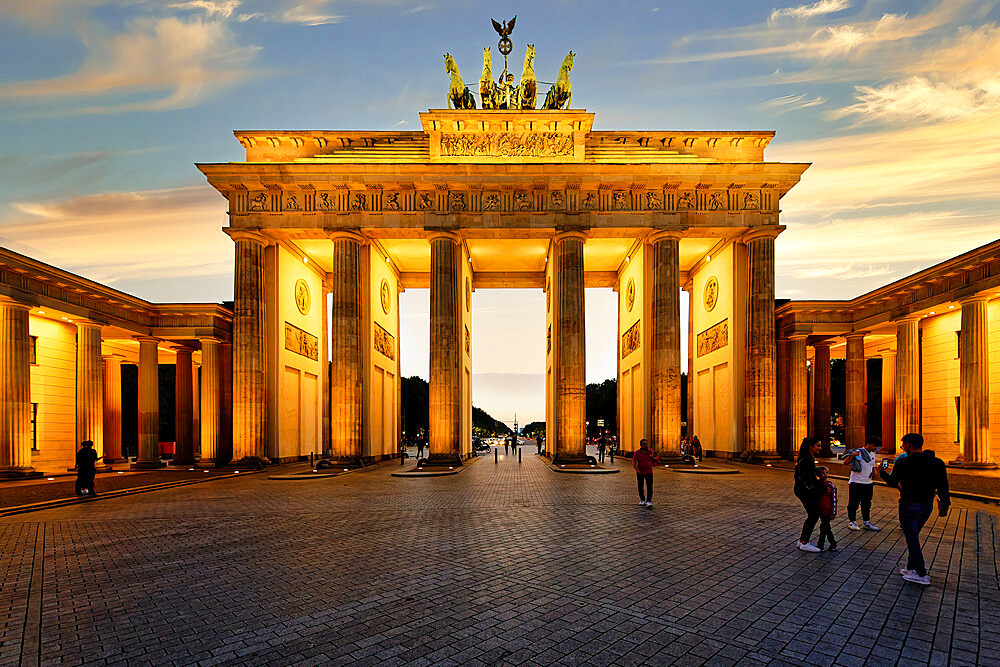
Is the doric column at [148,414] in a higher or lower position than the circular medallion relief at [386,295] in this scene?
lower

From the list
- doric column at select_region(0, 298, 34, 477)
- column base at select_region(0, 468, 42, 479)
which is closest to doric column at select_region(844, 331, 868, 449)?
column base at select_region(0, 468, 42, 479)

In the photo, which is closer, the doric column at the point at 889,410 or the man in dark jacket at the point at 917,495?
the man in dark jacket at the point at 917,495

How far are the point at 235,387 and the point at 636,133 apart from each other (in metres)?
25.5

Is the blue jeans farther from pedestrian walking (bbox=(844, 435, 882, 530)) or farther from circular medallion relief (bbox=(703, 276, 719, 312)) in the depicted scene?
circular medallion relief (bbox=(703, 276, 719, 312))

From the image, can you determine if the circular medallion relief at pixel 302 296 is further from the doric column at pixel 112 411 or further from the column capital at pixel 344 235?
the doric column at pixel 112 411

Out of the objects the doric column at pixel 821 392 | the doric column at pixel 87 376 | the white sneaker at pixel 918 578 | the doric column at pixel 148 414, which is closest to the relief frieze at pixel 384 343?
the doric column at pixel 148 414

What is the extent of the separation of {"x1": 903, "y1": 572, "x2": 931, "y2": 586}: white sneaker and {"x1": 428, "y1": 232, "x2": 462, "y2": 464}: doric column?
2142 centimetres

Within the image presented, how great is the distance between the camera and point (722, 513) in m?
12.3

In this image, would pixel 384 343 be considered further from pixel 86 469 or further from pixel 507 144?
pixel 86 469

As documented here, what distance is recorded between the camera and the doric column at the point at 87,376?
2677 cm

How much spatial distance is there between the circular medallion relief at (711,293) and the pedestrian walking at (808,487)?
2525 centimetres

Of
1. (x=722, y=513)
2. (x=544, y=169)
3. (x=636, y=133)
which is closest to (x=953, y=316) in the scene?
(x=636, y=133)

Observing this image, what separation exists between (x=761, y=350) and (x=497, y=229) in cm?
1494

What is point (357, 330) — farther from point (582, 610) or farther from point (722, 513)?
point (582, 610)
